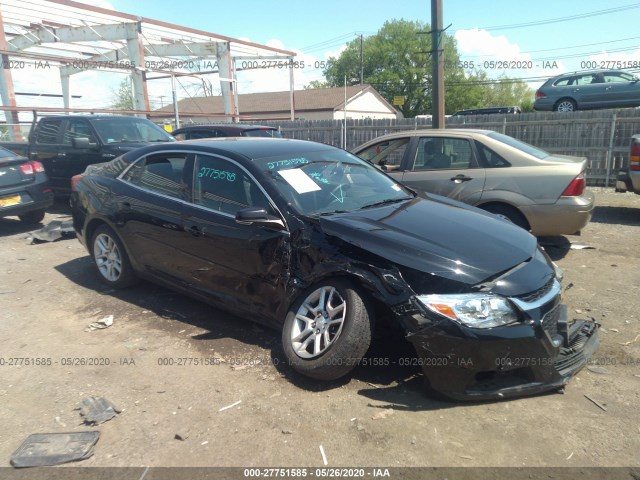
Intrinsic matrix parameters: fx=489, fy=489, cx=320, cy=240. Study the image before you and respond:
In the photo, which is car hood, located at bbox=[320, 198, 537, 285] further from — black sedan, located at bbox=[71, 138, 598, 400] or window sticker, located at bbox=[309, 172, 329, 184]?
window sticker, located at bbox=[309, 172, 329, 184]

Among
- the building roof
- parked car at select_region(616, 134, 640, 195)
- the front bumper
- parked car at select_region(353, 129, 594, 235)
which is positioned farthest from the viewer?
the building roof

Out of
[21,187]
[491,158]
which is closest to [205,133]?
[21,187]

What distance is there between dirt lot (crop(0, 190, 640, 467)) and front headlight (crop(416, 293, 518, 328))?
1.90 feet

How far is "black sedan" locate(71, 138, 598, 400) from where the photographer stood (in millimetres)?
2984

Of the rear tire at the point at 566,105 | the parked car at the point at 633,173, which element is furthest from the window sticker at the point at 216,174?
the rear tire at the point at 566,105

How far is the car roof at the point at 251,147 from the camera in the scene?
14.0 feet

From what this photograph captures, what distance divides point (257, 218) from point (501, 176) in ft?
12.6

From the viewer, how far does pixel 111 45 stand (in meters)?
20.0

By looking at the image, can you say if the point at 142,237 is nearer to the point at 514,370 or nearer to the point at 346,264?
the point at 346,264

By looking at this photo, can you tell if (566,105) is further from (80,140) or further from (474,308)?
(474,308)

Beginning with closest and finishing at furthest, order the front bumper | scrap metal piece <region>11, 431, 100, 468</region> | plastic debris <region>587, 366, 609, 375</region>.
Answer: scrap metal piece <region>11, 431, 100, 468</region> < the front bumper < plastic debris <region>587, 366, 609, 375</region>

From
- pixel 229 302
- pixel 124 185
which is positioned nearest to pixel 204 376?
pixel 229 302

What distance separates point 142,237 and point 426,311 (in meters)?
3.03

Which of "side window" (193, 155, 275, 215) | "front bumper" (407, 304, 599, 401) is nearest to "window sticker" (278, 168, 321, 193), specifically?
"side window" (193, 155, 275, 215)
